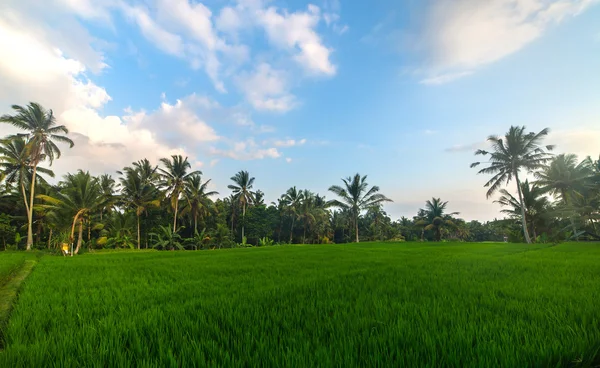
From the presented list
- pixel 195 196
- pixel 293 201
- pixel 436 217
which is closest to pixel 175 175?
pixel 195 196

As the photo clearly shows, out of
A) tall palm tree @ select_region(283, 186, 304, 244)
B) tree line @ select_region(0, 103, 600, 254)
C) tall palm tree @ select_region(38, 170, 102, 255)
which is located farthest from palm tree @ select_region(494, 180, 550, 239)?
tall palm tree @ select_region(38, 170, 102, 255)

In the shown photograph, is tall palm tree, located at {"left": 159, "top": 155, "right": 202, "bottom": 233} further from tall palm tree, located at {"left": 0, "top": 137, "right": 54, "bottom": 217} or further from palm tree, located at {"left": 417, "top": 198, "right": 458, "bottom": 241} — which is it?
palm tree, located at {"left": 417, "top": 198, "right": 458, "bottom": 241}

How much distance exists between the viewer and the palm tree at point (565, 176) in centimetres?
2402

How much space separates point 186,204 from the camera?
31531 mm

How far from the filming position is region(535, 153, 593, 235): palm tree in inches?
945

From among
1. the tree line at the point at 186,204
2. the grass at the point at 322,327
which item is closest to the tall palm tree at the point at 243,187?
the tree line at the point at 186,204

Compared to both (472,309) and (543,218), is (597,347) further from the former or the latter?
(543,218)

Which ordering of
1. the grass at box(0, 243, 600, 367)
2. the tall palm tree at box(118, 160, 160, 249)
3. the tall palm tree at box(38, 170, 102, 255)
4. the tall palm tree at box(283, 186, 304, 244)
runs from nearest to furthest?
the grass at box(0, 243, 600, 367)
the tall palm tree at box(38, 170, 102, 255)
the tall palm tree at box(118, 160, 160, 249)
the tall palm tree at box(283, 186, 304, 244)

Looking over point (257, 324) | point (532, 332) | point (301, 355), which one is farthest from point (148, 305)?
point (532, 332)

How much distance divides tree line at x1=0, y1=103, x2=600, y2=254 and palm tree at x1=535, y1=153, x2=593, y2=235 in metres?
0.07

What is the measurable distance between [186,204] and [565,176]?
121ft

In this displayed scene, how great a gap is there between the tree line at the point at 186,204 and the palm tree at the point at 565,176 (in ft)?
0.23

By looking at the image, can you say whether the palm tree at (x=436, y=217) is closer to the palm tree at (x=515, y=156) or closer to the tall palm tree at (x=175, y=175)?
the palm tree at (x=515, y=156)

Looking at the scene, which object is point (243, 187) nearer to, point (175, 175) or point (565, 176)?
point (175, 175)
